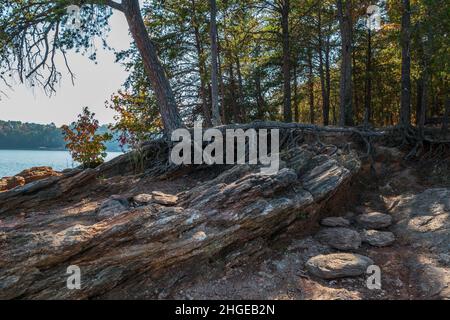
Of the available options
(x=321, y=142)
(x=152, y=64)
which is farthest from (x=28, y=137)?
(x=321, y=142)

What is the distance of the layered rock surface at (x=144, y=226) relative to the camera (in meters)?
3.96

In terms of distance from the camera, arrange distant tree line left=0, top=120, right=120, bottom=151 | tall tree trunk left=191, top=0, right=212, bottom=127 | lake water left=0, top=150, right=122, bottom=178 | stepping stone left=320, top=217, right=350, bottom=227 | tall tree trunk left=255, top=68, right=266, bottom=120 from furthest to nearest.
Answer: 1. distant tree line left=0, top=120, right=120, bottom=151
2. tall tree trunk left=255, top=68, right=266, bottom=120
3. tall tree trunk left=191, top=0, right=212, bottom=127
4. lake water left=0, top=150, right=122, bottom=178
5. stepping stone left=320, top=217, right=350, bottom=227

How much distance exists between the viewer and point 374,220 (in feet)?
19.9

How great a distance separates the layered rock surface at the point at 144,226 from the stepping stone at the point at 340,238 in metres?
0.41

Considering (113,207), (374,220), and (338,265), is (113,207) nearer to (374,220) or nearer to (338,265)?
(338,265)

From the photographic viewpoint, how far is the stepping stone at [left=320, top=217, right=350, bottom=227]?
5.94m

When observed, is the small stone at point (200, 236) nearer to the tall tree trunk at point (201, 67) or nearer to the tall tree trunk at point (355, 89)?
the tall tree trunk at point (201, 67)

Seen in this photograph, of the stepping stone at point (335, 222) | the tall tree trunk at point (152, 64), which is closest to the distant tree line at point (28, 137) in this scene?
the tall tree trunk at point (152, 64)

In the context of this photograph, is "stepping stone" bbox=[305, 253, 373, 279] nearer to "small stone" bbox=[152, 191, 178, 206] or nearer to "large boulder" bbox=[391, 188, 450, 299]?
"large boulder" bbox=[391, 188, 450, 299]

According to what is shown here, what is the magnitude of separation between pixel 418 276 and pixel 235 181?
308 cm

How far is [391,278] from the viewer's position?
4.55 m

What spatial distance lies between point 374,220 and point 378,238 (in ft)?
2.02

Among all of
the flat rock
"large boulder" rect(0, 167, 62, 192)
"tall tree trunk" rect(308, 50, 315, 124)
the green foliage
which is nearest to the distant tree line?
"tall tree trunk" rect(308, 50, 315, 124)

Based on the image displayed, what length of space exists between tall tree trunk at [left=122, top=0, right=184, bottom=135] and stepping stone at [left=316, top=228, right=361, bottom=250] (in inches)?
175
